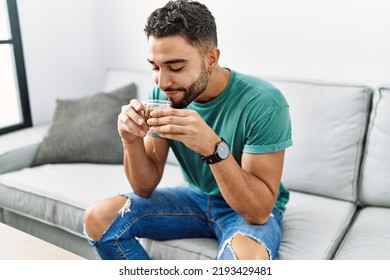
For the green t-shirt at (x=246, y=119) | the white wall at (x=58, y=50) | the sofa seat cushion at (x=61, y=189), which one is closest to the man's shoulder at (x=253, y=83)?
the green t-shirt at (x=246, y=119)

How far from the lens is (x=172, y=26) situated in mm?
1133

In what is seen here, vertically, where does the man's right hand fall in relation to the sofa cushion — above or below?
above

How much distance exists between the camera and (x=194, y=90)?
3.93ft

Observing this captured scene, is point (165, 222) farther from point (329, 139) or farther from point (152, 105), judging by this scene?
point (329, 139)

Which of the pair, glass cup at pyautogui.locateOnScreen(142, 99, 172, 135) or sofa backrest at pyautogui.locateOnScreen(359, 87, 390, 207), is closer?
glass cup at pyautogui.locateOnScreen(142, 99, 172, 135)

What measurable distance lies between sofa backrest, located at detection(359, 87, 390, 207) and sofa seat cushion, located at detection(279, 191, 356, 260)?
91 millimetres

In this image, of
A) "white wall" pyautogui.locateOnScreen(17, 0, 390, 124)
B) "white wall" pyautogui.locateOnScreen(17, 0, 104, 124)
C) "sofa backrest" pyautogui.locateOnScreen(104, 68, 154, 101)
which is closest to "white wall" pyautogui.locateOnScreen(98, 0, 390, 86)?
"white wall" pyautogui.locateOnScreen(17, 0, 390, 124)

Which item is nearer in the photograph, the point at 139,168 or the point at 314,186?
the point at 139,168

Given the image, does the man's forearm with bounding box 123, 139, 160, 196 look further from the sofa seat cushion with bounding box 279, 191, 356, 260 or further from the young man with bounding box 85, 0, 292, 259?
the sofa seat cushion with bounding box 279, 191, 356, 260

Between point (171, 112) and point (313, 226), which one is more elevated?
point (171, 112)

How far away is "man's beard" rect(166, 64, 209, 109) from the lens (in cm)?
119

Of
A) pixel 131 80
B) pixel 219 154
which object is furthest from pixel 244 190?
pixel 131 80

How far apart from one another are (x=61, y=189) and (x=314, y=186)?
1.00 meters

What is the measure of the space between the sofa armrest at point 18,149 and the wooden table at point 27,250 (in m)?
0.74
